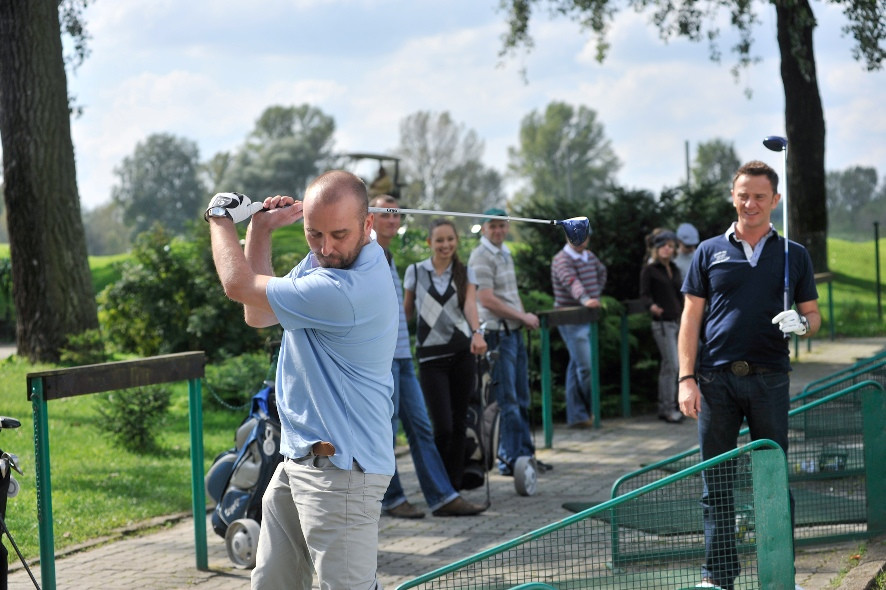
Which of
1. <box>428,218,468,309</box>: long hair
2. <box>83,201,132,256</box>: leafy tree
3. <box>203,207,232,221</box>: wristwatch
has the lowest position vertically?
<box>428,218,468,309</box>: long hair

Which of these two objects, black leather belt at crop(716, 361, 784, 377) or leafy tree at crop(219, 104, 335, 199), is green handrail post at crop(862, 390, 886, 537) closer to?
black leather belt at crop(716, 361, 784, 377)

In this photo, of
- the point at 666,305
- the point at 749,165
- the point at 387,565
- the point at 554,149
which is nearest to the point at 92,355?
the point at 666,305

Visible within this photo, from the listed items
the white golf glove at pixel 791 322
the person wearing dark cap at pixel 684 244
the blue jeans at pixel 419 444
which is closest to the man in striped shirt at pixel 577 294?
the person wearing dark cap at pixel 684 244

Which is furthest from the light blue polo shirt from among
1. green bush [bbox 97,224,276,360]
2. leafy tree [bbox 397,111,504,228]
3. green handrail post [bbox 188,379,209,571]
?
leafy tree [bbox 397,111,504,228]

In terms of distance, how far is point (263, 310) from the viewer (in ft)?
12.5

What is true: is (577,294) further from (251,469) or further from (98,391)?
(98,391)

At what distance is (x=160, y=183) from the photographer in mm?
142625

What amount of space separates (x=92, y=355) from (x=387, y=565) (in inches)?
303

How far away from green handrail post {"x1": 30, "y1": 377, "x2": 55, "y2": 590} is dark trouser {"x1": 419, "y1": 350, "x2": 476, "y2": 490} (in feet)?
9.95

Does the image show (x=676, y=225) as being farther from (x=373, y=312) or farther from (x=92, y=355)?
(x=373, y=312)

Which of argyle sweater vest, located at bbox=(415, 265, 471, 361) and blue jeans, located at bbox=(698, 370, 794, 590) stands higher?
argyle sweater vest, located at bbox=(415, 265, 471, 361)

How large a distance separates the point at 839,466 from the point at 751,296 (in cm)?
166

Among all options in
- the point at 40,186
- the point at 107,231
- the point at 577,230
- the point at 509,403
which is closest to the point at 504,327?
the point at 509,403

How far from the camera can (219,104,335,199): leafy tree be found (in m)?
118
